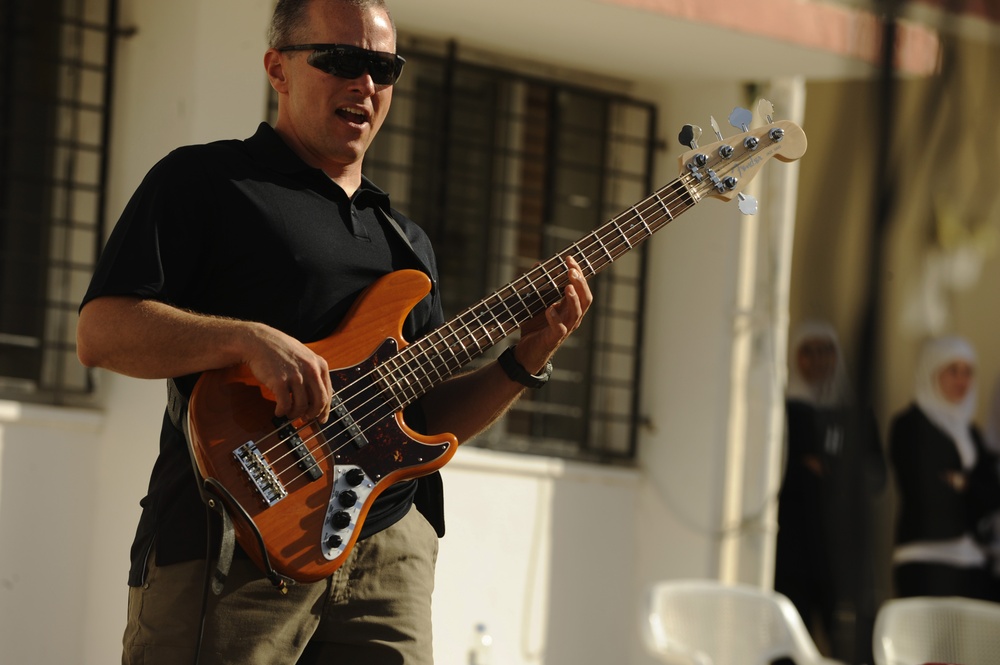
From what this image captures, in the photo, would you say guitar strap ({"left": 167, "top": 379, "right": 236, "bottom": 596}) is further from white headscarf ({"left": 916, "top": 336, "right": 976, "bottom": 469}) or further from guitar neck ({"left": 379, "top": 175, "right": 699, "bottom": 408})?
white headscarf ({"left": 916, "top": 336, "right": 976, "bottom": 469})

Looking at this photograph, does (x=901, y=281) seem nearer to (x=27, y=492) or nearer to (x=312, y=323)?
(x=27, y=492)

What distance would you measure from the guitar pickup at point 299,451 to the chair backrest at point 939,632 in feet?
11.8

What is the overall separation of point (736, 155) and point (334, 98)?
0.92 metres

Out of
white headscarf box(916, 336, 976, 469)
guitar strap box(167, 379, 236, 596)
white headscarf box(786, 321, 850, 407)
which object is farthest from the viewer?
white headscarf box(786, 321, 850, 407)

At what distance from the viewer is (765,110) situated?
3.12m

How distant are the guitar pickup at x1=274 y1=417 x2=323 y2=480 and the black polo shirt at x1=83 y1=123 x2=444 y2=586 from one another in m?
0.16

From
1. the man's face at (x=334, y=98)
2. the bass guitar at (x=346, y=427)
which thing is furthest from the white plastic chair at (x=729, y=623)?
the man's face at (x=334, y=98)

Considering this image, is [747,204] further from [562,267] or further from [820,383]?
[820,383]

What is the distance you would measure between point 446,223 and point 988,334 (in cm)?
370

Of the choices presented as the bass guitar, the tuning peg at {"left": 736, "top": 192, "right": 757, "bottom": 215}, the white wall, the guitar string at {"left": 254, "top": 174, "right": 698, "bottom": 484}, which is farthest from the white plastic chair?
the bass guitar

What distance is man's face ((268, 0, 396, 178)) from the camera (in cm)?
271

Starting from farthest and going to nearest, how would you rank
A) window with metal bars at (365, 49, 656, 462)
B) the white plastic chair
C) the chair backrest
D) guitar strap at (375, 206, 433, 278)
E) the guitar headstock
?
window with metal bars at (365, 49, 656, 462), the white plastic chair, the chair backrest, the guitar headstock, guitar strap at (375, 206, 433, 278)

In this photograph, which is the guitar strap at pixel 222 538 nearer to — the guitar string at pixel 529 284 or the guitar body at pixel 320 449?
the guitar body at pixel 320 449

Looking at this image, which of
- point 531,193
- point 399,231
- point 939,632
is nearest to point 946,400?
point 939,632
